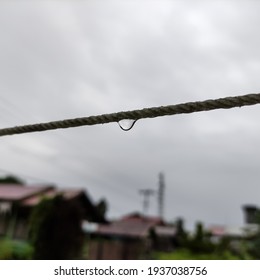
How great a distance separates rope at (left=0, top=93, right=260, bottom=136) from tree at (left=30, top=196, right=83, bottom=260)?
36.1ft

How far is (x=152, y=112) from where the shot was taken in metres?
0.95

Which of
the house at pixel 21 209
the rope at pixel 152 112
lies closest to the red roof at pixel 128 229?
the house at pixel 21 209

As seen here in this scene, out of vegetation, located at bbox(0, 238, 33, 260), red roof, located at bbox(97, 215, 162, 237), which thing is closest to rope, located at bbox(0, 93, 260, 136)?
vegetation, located at bbox(0, 238, 33, 260)

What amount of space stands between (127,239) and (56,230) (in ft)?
44.7

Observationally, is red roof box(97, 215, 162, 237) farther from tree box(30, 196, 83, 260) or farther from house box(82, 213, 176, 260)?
tree box(30, 196, 83, 260)

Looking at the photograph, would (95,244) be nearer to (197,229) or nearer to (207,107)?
(197,229)

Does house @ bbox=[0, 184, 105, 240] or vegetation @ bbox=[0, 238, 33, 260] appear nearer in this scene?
vegetation @ bbox=[0, 238, 33, 260]

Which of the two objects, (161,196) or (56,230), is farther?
(161,196)

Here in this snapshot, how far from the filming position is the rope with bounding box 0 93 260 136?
0.86 m

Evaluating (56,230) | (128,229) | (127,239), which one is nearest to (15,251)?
(56,230)

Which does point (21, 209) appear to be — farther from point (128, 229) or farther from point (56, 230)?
point (128, 229)

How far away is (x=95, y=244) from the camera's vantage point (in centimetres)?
1416

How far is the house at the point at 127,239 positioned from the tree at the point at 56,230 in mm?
1182
